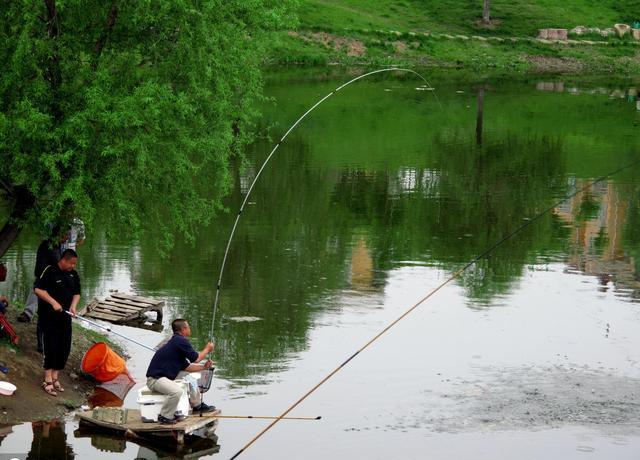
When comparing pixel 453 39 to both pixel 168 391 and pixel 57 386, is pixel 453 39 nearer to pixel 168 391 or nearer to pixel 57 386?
pixel 57 386

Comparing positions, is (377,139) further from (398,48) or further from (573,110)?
(398,48)

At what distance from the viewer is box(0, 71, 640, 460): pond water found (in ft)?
54.7

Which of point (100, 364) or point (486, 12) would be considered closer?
point (100, 364)

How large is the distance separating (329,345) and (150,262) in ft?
24.3

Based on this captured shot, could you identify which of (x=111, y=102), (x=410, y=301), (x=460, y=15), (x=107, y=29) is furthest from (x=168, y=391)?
(x=460, y=15)

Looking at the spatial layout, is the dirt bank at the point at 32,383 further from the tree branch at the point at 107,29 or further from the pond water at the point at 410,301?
the tree branch at the point at 107,29

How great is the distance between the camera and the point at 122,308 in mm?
21984

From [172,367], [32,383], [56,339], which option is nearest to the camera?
[172,367]

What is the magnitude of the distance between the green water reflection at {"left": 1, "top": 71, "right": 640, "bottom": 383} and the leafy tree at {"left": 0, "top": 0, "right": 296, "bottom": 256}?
329 centimetres

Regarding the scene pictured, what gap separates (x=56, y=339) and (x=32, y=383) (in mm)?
726

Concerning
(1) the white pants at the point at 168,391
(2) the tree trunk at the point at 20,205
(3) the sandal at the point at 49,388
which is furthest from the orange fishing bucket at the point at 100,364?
(1) the white pants at the point at 168,391

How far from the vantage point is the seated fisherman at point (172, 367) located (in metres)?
15.4

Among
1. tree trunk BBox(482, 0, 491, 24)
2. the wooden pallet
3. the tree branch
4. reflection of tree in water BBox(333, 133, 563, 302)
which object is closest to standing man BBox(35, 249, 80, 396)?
the tree branch

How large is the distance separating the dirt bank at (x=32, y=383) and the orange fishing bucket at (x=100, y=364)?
0.20 metres
